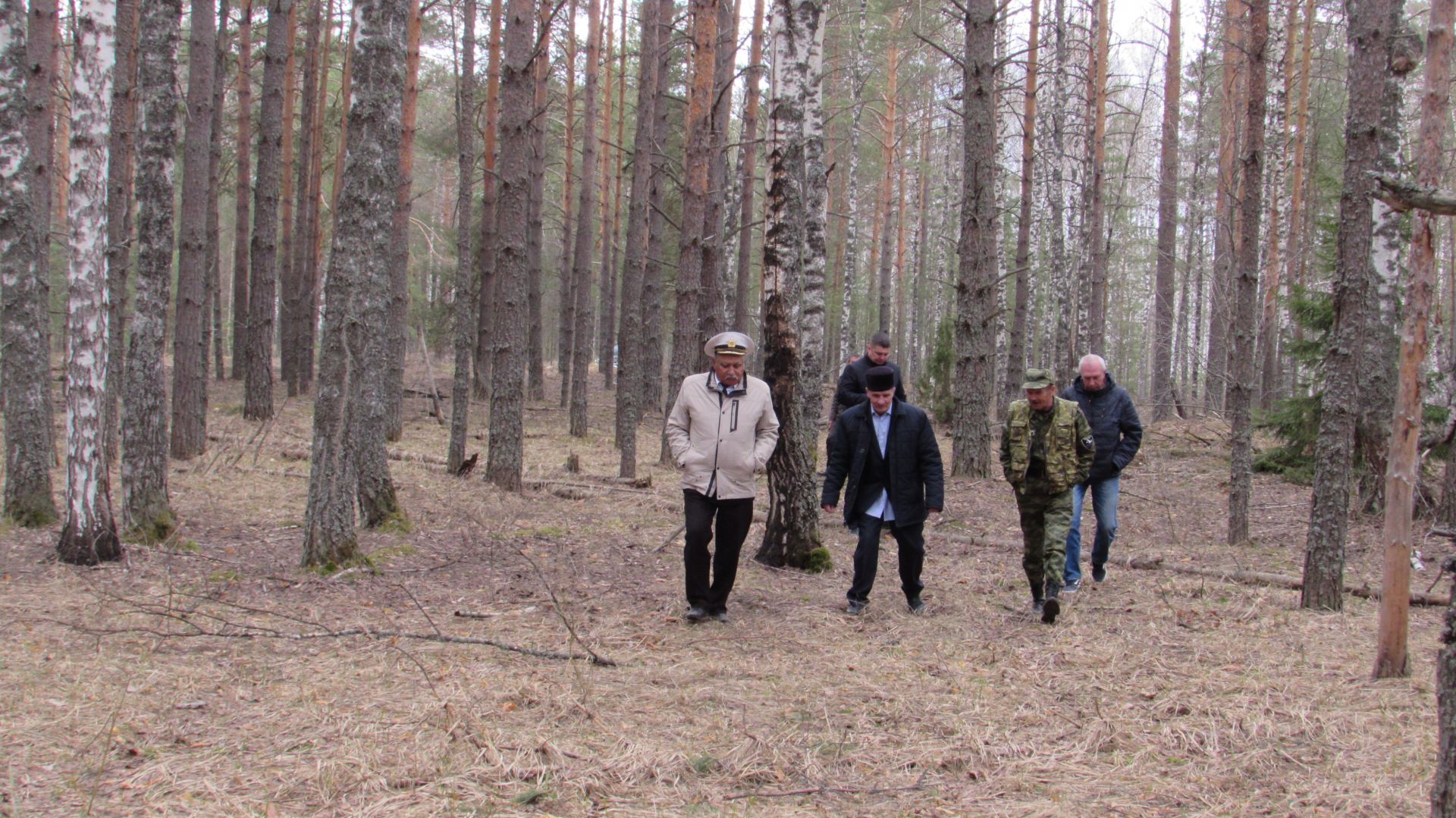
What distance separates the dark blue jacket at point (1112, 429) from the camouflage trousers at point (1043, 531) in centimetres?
88

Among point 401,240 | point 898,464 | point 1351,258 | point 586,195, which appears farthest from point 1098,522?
point 586,195

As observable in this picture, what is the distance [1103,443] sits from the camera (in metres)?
7.89

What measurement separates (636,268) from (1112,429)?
34.5 feet

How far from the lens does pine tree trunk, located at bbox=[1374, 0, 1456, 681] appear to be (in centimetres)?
516

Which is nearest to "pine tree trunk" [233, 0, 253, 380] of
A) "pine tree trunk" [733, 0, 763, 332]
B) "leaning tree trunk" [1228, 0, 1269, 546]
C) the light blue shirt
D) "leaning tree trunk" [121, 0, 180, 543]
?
"pine tree trunk" [733, 0, 763, 332]

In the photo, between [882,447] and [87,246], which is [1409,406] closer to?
[882,447]

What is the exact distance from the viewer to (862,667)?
Result: 574 centimetres

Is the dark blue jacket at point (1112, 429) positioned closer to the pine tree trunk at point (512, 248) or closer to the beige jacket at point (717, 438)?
the beige jacket at point (717, 438)

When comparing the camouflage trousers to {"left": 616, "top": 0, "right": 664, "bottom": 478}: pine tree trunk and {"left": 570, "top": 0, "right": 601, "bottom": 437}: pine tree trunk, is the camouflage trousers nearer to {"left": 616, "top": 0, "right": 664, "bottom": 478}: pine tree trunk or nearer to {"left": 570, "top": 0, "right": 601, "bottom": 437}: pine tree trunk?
{"left": 616, "top": 0, "right": 664, "bottom": 478}: pine tree trunk

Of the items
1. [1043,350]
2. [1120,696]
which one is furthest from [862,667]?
[1043,350]

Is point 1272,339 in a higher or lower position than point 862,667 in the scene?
higher

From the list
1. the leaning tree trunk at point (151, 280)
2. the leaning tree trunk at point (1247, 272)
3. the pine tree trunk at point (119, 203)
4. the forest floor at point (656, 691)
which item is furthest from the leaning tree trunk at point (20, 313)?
the leaning tree trunk at point (1247, 272)

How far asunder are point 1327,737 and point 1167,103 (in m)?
20.1

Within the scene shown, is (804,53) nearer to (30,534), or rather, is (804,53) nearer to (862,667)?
(862,667)
